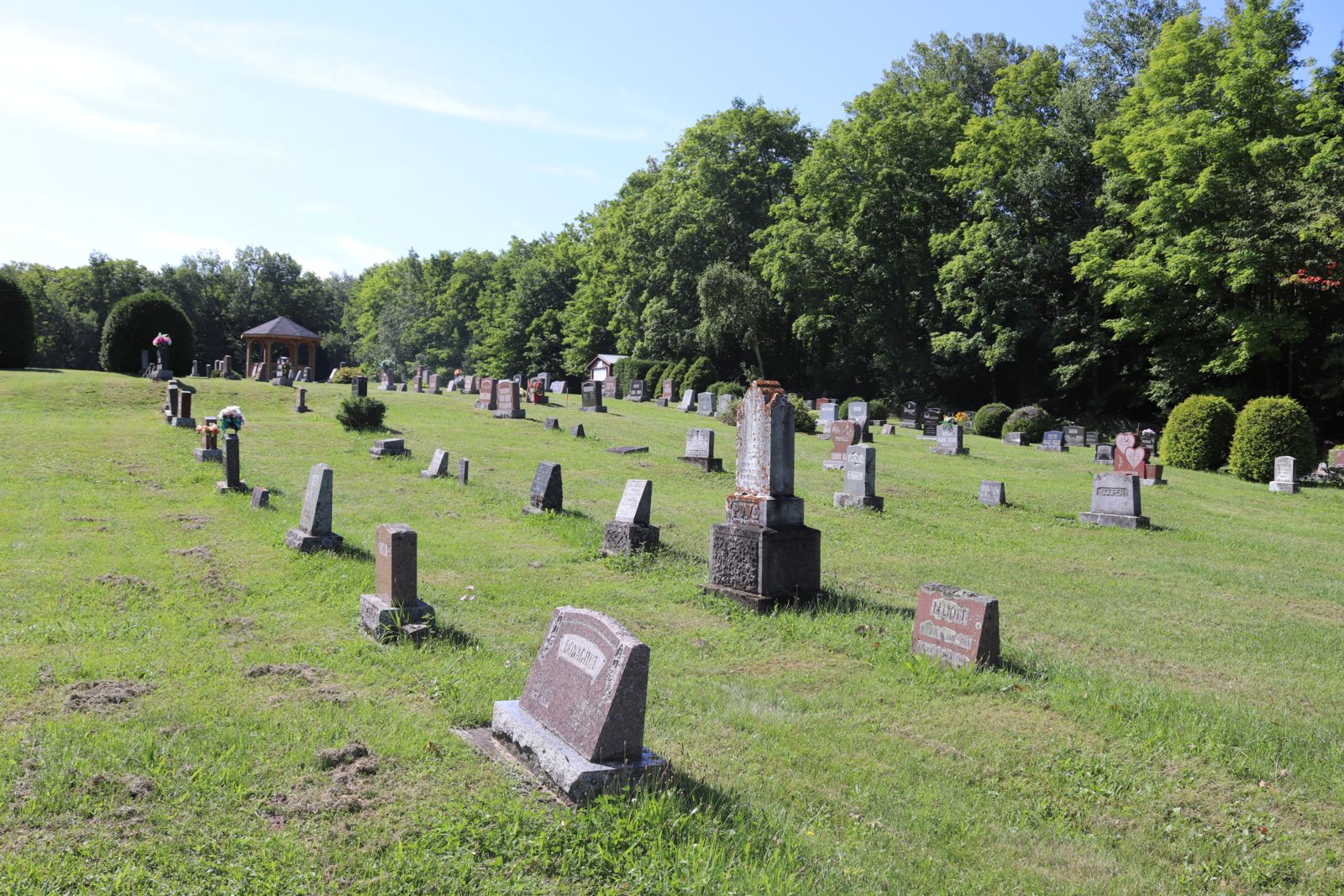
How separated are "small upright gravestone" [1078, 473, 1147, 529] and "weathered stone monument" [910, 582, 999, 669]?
32.6 feet

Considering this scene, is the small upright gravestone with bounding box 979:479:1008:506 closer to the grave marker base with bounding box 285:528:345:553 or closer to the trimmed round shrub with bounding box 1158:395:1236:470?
the grave marker base with bounding box 285:528:345:553

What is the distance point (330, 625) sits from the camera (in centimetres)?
790

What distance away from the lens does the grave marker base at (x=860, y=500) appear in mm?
16234

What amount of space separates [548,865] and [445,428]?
848 inches

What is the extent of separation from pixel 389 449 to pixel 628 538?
9.86 m

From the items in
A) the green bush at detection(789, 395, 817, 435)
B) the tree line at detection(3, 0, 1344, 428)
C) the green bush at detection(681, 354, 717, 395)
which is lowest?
the green bush at detection(789, 395, 817, 435)

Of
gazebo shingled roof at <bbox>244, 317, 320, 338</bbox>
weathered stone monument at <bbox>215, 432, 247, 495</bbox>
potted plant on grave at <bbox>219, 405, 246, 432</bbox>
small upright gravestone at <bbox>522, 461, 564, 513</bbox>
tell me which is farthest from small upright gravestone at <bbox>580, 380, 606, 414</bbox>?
gazebo shingled roof at <bbox>244, 317, 320, 338</bbox>

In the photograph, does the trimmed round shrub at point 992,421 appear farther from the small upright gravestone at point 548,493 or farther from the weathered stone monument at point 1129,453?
the small upright gravestone at point 548,493

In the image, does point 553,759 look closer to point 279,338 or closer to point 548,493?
point 548,493

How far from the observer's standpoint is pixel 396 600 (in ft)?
25.1

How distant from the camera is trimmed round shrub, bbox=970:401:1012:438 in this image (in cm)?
Result: 3519

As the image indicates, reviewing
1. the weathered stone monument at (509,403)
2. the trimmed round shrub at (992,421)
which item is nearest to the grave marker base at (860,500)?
the weathered stone monument at (509,403)

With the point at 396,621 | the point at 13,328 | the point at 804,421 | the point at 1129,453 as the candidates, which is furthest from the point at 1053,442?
the point at 13,328

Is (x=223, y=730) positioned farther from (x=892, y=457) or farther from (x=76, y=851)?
(x=892, y=457)
